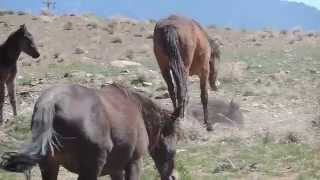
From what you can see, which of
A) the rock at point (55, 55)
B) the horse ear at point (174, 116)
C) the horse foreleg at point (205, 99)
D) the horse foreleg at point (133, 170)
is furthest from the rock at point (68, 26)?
the horse foreleg at point (133, 170)

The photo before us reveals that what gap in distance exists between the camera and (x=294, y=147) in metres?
10.1

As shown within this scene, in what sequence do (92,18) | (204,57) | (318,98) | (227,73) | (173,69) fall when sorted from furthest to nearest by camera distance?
(92,18), (227,73), (318,98), (204,57), (173,69)

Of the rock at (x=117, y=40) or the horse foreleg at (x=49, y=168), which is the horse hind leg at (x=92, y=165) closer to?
the horse foreleg at (x=49, y=168)

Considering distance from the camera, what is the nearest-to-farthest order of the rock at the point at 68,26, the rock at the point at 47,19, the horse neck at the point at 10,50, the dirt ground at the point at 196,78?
the dirt ground at the point at 196,78 → the horse neck at the point at 10,50 → the rock at the point at 68,26 → the rock at the point at 47,19

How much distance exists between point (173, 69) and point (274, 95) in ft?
16.8

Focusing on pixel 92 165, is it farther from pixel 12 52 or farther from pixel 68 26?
pixel 68 26

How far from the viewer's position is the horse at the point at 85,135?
17.6ft

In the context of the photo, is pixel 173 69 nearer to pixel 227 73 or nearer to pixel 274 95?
pixel 274 95

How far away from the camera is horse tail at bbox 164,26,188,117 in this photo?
1058cm

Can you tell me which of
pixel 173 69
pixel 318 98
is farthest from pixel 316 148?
pixel 318 98

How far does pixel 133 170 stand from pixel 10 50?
8547 mm

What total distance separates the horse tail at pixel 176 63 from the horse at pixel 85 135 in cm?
396

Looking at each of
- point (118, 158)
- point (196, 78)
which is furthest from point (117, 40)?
point (118, 158)

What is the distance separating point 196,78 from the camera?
17266mm
